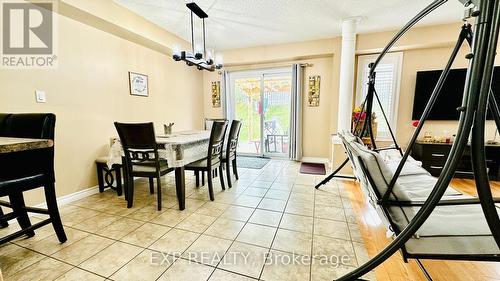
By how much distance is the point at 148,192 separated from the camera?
9.05 feet

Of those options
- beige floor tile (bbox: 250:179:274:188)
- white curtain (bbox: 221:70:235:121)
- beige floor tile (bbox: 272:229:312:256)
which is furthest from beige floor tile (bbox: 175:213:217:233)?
white curtain (bbox: 221:70:235:121)

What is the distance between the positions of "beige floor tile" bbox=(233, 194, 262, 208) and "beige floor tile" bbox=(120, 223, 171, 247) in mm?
837

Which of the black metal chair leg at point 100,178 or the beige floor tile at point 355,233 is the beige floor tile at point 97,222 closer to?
the black metal chair leg at point 100,178

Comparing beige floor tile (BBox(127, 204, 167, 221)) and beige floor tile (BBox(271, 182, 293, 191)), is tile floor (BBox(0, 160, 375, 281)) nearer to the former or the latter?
beige floor tile (BBox(127, 204, 167, 221))

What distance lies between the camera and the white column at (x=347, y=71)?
10.3 ft

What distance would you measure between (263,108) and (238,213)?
119 inches

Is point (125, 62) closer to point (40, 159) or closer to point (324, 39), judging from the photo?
point (40, 159)

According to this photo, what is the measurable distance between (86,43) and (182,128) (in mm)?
2166

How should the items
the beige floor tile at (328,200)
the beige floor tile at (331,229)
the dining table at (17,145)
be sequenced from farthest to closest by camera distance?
the beige floor tile at (328,200) < the beige floor tile at (331,229) < the dining table at (17,145)

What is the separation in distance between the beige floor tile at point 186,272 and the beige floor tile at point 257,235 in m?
0.40

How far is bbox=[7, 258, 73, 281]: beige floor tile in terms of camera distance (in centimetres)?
132

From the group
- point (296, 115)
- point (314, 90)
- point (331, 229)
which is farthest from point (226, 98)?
point (331, 229)

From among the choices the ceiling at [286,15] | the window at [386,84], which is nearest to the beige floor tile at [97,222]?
the ceiling at [286,15]

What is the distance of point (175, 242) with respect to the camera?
5.52 feet
